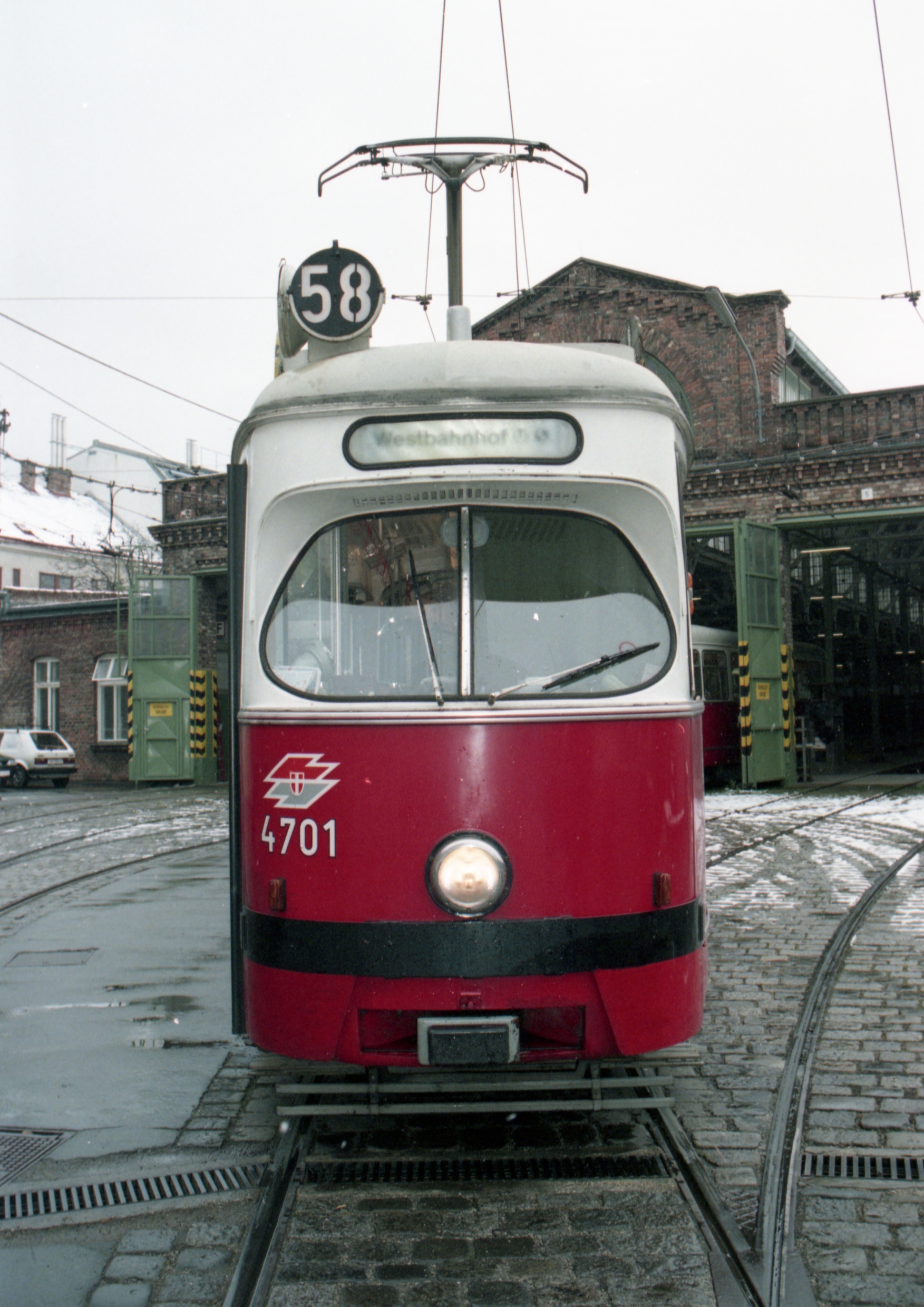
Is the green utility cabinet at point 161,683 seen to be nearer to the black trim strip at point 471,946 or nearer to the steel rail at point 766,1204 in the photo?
the steel rail at point 766,1204

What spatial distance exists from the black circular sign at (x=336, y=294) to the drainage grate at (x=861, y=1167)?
3204mm

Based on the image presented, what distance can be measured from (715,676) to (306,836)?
60.8ft

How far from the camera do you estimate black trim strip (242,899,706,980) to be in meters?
3.55

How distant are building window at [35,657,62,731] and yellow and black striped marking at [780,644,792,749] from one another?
18.6m

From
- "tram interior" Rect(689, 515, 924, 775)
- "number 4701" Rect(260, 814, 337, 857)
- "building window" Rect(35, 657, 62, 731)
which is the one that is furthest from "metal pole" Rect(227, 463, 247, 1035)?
"building window" Rect(35, 657, 62, 731)

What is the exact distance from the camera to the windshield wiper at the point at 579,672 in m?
3.71

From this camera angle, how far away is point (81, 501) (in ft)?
195

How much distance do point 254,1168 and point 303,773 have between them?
1371mm

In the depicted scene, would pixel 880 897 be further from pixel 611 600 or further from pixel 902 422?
pixel 902 422

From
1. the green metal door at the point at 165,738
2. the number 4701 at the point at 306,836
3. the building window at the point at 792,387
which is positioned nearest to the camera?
the number 4701 at the point at 306,836

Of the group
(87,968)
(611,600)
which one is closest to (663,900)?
(611,600)

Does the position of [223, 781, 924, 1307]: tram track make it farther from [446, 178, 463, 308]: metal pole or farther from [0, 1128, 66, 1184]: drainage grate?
[446, 178, 463, 308]: metal pole

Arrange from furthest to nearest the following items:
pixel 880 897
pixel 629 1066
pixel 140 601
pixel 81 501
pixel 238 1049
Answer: pixel 81 501 → pixel 140 601 → pixel 880 897 → pixel 238 1049 → pixel 629 1066

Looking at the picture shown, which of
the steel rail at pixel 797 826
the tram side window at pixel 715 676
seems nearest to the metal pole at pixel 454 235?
the steel rail at pixel 797 826
